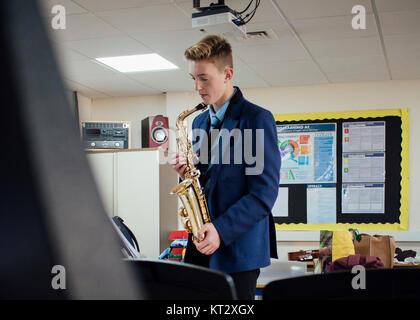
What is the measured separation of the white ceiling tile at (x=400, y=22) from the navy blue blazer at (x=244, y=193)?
7.51ft

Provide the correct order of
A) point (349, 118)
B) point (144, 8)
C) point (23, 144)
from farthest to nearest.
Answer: point (349, 118)
point (144, 8)
point (23, 144)

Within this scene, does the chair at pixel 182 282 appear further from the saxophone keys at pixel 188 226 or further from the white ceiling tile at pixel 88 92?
the white ceiling tile at pixel 88 92

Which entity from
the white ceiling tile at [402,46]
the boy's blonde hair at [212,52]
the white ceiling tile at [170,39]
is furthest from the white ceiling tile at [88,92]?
the boy's blonde hair at [212,52]

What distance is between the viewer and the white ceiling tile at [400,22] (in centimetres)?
325

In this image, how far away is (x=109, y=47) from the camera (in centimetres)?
395

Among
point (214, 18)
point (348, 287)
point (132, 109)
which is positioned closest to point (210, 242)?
point (348, 287)

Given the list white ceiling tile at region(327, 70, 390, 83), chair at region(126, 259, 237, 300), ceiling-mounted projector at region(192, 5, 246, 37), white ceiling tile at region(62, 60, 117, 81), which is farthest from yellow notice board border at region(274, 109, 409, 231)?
chair at region(126, 259, 237, 300)

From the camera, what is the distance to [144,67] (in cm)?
472

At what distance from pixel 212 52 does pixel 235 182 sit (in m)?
0.41

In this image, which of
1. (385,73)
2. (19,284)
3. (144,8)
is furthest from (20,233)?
(385,73)

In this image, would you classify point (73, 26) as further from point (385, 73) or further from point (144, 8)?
point (385, 73)

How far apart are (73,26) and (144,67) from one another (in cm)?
136

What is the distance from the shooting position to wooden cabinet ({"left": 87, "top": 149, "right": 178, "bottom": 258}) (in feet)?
18.3

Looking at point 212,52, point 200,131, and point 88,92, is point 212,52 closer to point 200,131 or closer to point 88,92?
point 200,131
